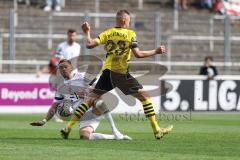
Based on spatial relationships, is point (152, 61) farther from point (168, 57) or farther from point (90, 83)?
point (90, 83)

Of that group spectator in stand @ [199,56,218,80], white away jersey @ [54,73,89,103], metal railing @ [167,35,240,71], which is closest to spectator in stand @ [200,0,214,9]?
metal railing @ [167,35,240,71]

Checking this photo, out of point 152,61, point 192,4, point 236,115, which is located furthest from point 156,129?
point 192,4

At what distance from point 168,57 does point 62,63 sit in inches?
527

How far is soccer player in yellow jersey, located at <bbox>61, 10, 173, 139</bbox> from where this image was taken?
49.2 feet

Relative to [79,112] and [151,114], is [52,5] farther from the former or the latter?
[151,114]

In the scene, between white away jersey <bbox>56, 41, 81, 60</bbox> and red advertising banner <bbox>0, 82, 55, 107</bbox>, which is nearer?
white away jersey <bbox>56, 41, 81, 60</bbox>

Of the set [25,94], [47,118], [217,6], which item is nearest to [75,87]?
[47,118]

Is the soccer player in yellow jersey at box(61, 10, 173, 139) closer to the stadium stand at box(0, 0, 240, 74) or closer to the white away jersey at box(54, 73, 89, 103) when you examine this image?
the white away jersey at box(54, 73, 89, 103)

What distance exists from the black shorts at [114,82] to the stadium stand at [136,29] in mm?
11880

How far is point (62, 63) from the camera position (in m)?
16.6

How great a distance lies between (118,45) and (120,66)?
380mm

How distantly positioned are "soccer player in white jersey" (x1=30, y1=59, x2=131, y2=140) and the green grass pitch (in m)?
0.30

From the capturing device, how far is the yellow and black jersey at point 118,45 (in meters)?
15.0

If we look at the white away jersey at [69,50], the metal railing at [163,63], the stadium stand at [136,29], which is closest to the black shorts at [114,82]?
the white away jersey at [69,50]
